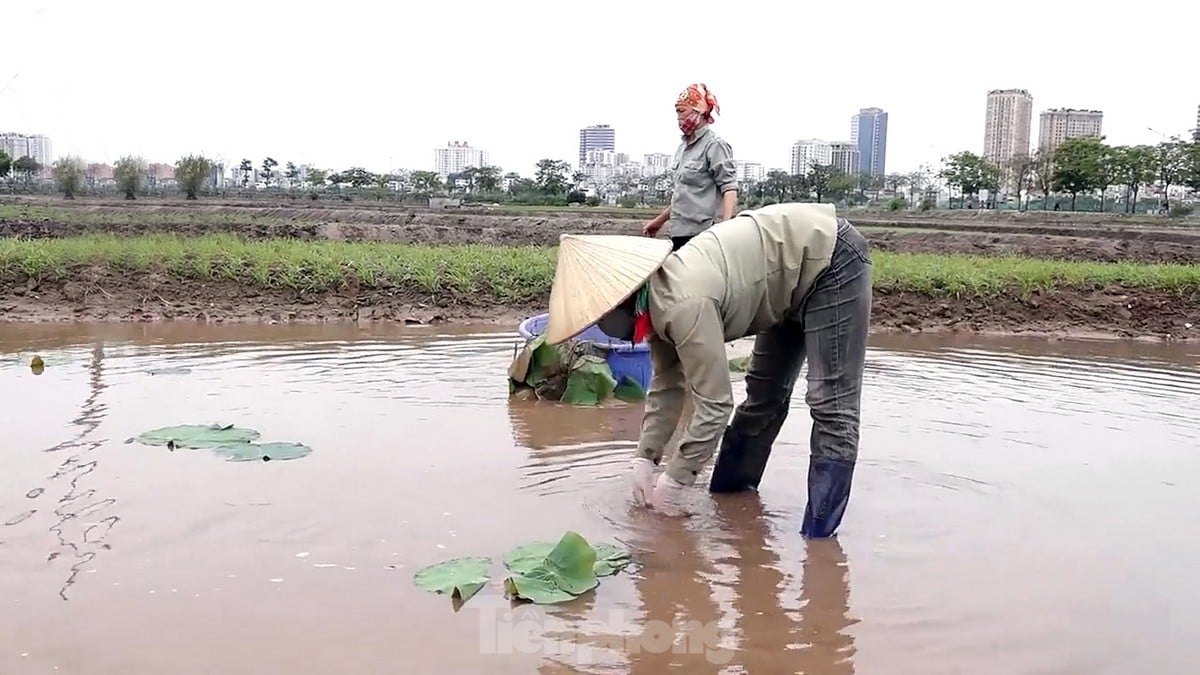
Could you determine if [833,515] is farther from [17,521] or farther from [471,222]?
[471,222]

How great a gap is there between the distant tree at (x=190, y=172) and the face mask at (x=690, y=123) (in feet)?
123

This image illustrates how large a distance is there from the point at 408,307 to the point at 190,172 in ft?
106

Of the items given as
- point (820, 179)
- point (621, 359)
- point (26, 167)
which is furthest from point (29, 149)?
point (621, 359)

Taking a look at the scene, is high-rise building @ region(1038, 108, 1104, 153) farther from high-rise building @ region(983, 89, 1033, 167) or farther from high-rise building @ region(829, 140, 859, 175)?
high-rise building @ region(829, 140, 859, 175)

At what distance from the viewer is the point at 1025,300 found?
10.6 metres

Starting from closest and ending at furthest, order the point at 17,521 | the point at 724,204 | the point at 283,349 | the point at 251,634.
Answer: the point at 251,634
the point at 17,521
the point at 724,204
the point at 283,349

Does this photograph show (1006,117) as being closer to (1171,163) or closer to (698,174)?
(1171,163)

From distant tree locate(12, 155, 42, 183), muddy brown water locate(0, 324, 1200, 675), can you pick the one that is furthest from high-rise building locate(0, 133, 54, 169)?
muddy brown water locate(0, 324, 1200, 675)

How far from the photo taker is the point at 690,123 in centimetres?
503

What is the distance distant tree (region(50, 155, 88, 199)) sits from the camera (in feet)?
121

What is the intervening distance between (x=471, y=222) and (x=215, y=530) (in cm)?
2580

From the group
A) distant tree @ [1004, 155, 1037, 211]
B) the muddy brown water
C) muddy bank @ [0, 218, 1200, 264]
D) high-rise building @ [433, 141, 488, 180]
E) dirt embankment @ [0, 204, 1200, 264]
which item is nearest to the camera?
the muddy brown water

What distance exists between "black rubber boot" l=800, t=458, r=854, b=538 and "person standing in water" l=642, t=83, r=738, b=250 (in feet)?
Answer: 5.19

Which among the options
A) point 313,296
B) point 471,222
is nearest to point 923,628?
point 313,296
